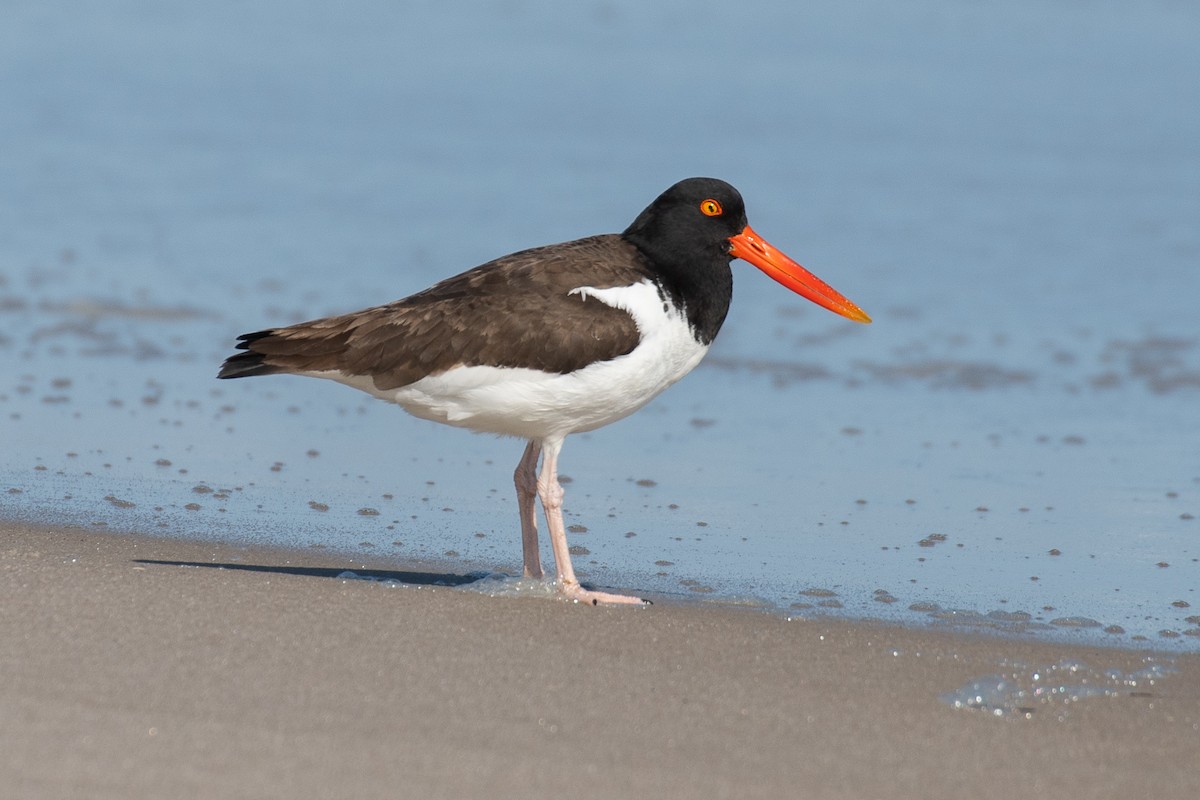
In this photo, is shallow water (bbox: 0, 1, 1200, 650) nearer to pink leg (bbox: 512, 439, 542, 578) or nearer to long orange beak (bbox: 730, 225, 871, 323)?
pink leg (bbox: 512, 439, 542, 578)

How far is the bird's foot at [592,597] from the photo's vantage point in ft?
18.4

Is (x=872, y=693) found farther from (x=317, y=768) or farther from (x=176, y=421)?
(x=176, y=421)

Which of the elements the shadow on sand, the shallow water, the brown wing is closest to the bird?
the brown wing

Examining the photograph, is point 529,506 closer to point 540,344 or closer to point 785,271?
point 540,344

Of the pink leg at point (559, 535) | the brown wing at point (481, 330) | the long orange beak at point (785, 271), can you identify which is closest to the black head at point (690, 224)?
the long orange beak at point (785, 271)

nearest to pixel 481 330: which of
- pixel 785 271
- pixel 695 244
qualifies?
pixel 695 244

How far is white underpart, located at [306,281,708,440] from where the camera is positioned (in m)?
5.72

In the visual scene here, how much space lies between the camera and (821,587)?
6.00 meters

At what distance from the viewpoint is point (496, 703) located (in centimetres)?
438

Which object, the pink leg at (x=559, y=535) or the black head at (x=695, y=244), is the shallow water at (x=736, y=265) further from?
the black head at (x=695, y=244)

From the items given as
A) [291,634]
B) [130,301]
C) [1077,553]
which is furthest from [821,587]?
[130,301]

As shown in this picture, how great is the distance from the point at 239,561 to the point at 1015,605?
2812 millimetres

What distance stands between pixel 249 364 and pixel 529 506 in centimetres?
117

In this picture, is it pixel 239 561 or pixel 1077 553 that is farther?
pixel 1077 553
